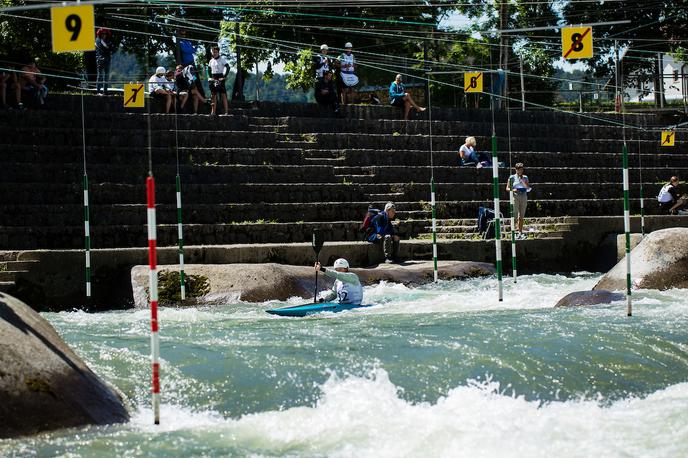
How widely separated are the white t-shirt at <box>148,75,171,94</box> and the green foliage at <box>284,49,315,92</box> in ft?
28.9

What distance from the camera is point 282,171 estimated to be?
22281 mm

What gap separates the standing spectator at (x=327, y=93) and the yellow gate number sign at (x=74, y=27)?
14731mm

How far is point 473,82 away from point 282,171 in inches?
210

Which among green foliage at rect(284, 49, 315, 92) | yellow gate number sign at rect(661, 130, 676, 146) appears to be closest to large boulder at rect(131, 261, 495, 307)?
yellow gate number sign at rect(661, 130, 676, 146)

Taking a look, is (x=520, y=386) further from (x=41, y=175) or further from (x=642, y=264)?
(x=41, y=175)

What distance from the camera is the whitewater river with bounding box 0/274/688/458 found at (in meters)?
8.24

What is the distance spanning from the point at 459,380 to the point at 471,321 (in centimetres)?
372

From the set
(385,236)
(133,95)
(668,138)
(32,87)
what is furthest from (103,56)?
(668,138)

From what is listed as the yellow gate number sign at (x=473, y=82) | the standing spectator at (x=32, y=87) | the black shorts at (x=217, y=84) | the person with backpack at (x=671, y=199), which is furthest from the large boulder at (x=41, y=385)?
the person with backpack at (x=671, y=199)

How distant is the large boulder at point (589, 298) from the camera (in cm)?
1538

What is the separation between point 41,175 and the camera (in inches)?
776

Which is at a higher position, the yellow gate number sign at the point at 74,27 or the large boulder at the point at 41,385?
the yellow gate number sign at the point at 74,27

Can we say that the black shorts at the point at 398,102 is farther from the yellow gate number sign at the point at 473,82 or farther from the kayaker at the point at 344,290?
the kayaker at the point at 344,290

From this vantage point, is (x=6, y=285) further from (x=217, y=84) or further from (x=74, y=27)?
(x=217, y=84)
